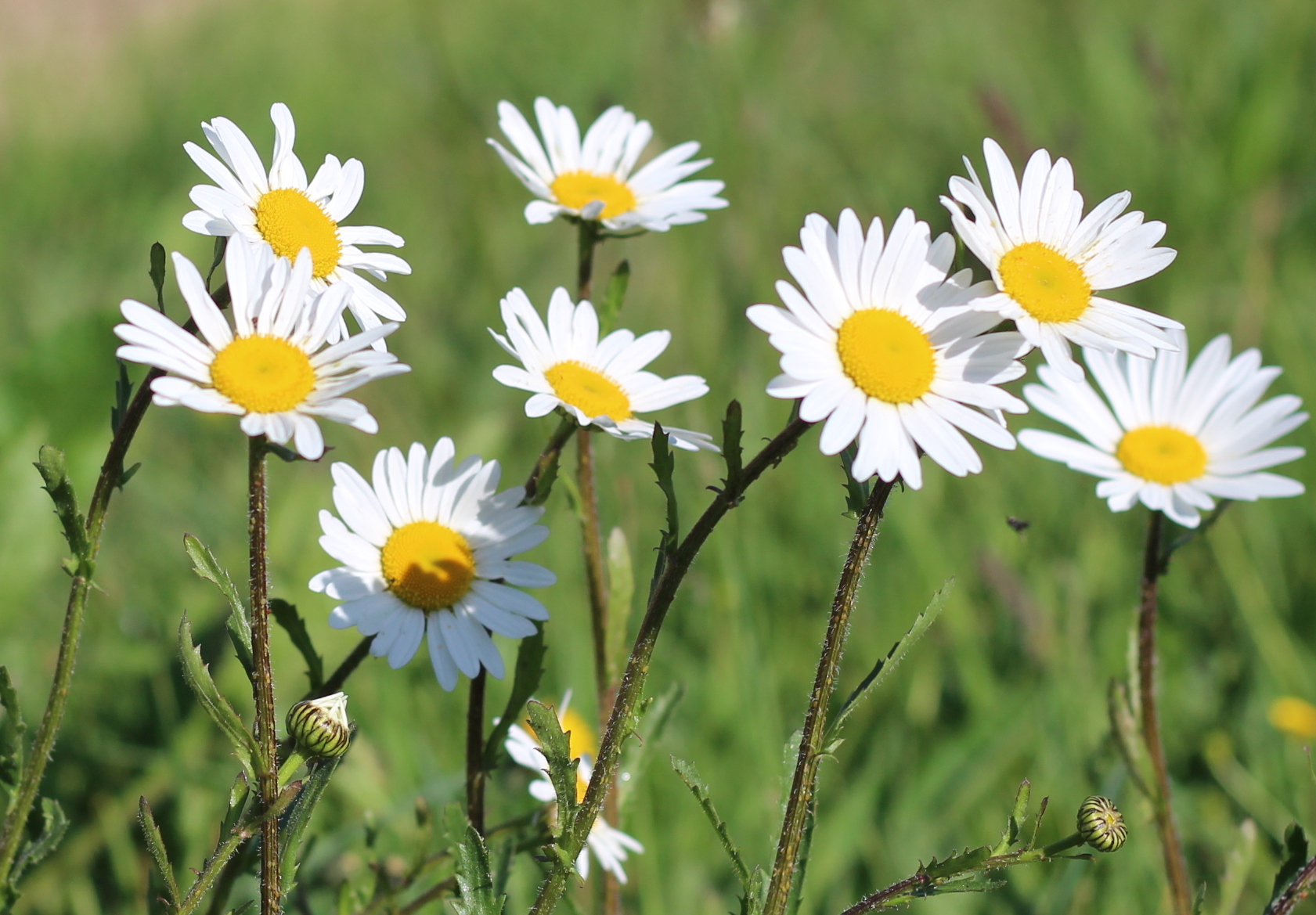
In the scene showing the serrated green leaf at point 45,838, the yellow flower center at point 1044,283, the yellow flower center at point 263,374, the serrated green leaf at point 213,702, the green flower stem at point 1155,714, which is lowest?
the serrated green leaf at point 45,838

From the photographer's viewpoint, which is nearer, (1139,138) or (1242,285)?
(1242,285)

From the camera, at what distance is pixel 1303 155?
450 centimetres

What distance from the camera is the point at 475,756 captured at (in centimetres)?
168

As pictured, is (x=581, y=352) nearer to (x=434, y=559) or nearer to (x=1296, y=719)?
(x=434, y=559)

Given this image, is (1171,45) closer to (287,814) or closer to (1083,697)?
(1083,697)

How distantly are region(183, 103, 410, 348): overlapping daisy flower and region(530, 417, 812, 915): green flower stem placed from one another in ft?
1.57

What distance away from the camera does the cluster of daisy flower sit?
130cm

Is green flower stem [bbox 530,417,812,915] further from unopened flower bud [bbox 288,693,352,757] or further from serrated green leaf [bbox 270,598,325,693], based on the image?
serrated green leaf [bbox 270,598,325,693]

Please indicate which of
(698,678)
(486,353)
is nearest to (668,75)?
(486,353)

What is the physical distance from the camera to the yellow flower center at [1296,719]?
2.62 m

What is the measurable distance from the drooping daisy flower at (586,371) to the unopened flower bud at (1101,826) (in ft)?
2.22

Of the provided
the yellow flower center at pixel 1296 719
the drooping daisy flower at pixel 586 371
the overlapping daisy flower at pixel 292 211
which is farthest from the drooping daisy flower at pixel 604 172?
the yellow flower center at pixel 1296 719

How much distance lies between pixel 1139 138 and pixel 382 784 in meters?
3.81

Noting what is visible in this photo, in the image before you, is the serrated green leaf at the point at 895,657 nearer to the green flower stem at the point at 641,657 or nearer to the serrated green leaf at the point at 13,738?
the green flower stem at the point at 641,657
